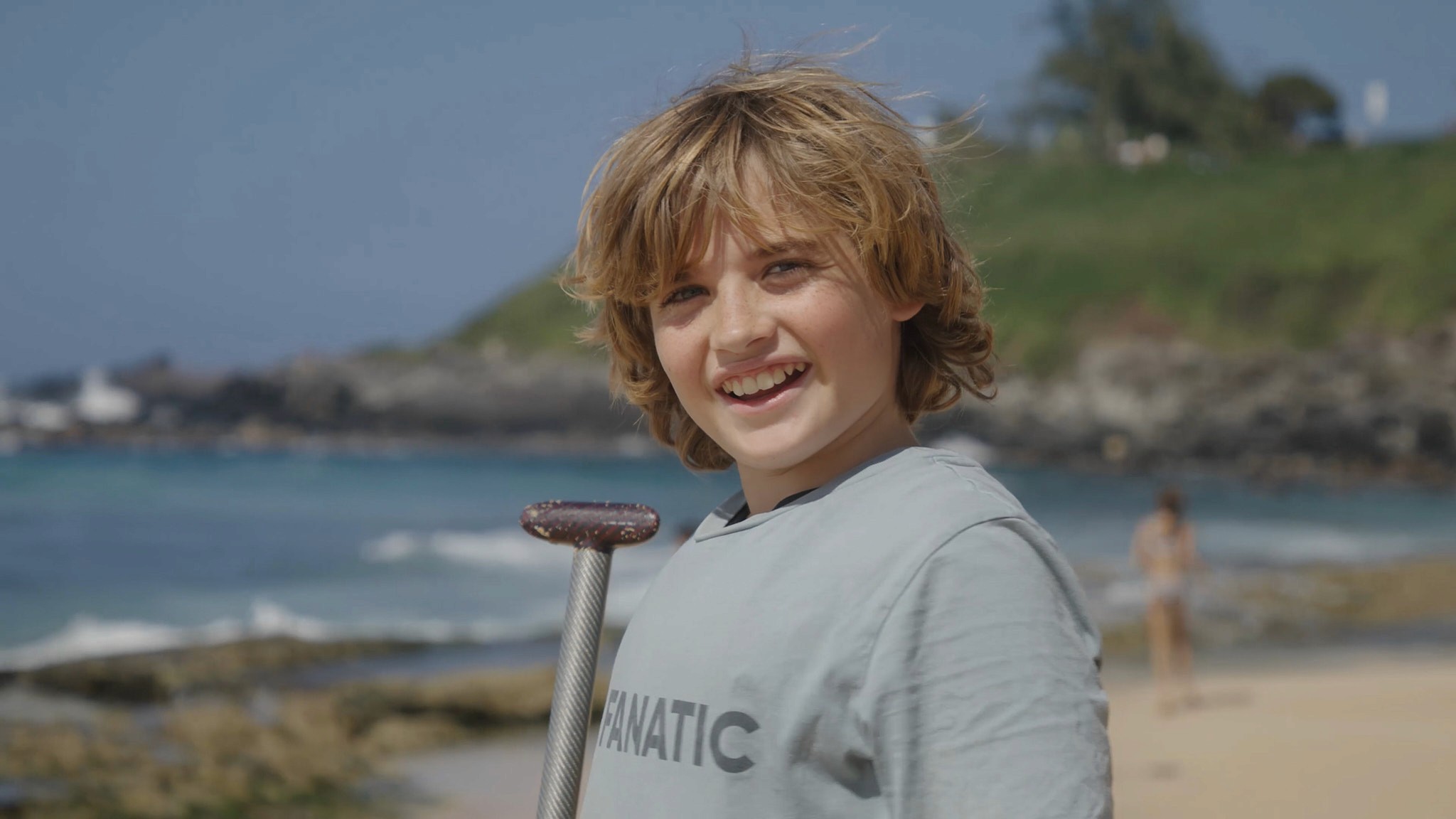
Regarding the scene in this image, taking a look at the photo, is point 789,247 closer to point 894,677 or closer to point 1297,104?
point 894,677

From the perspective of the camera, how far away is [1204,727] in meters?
9.09

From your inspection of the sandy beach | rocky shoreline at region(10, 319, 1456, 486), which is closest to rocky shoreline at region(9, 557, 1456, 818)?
the sandy beach

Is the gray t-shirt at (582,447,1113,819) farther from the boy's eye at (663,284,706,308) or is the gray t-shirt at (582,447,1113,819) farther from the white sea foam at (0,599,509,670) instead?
the white sea foam at (0,599,509,670)

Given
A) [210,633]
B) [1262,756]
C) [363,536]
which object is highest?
[363,536]

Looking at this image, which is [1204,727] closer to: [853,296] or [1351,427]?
[853,296]

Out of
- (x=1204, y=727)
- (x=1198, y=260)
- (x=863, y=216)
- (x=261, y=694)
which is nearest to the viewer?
(x=863, y=216)

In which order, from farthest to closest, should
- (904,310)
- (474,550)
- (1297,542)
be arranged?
(474,550), (1297,542), (904,310)

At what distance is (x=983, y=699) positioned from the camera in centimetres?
95

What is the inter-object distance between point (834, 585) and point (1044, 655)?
0.54 ft

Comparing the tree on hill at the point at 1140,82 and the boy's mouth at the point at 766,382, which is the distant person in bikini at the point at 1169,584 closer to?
the boy's mouth at the point at 766,382

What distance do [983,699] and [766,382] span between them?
378 millimetres

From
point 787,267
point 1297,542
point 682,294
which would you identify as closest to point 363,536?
point 1297,542

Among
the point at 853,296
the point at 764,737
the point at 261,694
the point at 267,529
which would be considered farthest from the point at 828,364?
the point at 267,529

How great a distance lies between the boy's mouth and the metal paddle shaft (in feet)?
0.86
